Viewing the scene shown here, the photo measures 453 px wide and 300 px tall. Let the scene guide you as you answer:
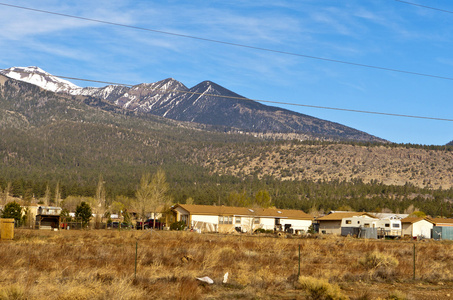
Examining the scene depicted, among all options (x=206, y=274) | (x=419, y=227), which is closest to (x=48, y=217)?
(x=419, y=227)

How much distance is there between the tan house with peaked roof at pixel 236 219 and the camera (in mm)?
82000

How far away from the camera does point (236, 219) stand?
85.4m

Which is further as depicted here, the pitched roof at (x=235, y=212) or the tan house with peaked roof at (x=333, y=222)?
the tan house with peaked roof at (x=333, y=222)

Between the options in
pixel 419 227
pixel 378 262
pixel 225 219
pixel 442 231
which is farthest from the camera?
pixel 225 219

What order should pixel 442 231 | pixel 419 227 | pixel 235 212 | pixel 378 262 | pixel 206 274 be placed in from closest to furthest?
pixel 206 274, pixel 378 262, pixel 442 231, pixel 419 227, pixel 235 212

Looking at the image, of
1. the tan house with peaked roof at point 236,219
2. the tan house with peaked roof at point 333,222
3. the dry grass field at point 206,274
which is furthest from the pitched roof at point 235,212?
the dry grass field at point 206,274

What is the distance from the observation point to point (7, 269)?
826 inches

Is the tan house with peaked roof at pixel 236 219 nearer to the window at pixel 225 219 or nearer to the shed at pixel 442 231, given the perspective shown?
the window at pixel 225 219

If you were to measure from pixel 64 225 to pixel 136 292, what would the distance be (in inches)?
Result: 2447

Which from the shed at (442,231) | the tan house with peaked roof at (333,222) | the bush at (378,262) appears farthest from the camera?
the tan house with peaked roof at (333,222)

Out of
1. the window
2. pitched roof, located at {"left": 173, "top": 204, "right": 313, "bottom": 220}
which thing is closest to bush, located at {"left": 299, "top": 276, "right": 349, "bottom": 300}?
pitched roof, located at {"left": 173, "top": 204, "right": 313, "bottom": 220}

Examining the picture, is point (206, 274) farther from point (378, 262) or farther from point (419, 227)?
point (419, 227)

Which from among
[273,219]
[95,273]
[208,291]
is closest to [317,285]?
[208,291]

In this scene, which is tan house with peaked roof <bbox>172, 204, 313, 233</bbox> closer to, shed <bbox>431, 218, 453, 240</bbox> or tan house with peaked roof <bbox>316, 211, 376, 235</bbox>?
tan house with peaked roof <bbox>316, 211, 376, 235</bbox>
